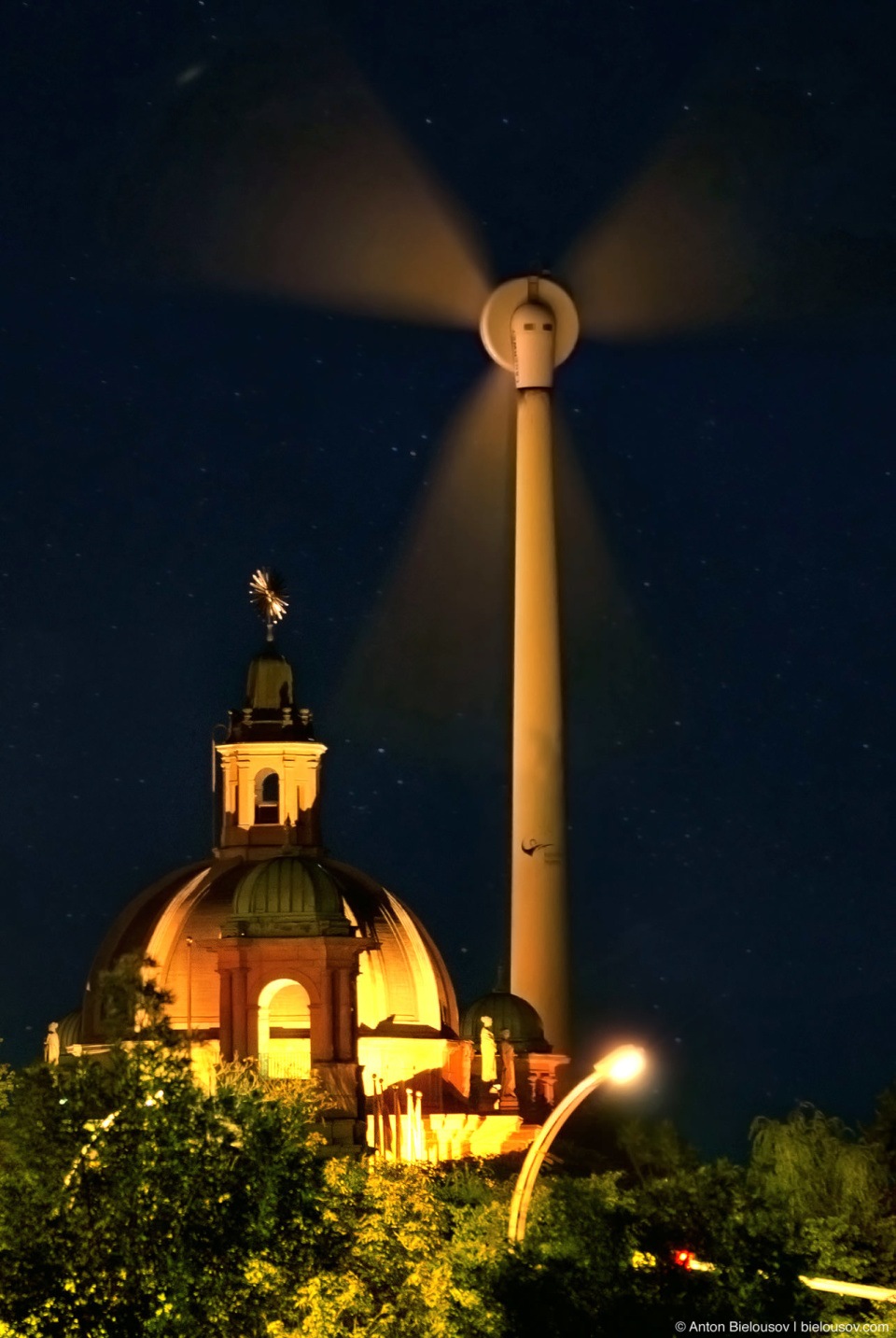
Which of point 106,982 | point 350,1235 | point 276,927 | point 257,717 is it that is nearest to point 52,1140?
point 106,982

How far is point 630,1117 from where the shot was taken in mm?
160000

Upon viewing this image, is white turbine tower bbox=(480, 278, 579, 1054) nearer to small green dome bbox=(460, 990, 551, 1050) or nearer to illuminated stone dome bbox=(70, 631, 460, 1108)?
small green dome bbox=(460, 990, 551, 1050)

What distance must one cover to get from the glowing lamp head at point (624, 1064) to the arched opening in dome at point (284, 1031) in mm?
54363

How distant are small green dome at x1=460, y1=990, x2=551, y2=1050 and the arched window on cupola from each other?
9.92 m

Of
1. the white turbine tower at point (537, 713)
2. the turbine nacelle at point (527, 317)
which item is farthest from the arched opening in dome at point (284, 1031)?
the turbine nacelle at point (527, 317)

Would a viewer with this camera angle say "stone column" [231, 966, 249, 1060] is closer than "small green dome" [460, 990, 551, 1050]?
Yes

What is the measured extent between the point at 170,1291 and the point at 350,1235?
1448 cm

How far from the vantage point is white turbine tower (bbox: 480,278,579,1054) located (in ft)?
482

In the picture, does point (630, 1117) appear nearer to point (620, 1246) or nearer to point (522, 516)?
point (522, 516)

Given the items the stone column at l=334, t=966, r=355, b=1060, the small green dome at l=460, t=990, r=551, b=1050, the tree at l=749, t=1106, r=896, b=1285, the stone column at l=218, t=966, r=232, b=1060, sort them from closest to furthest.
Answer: the tree at l=749, t=1106, r=896, b=1285
the stone column at l=218, t=966, r=232, b=1060
the stone column at l=334, t=966, r=355, b=1060
the small green dome at l=460, t=990, r=551, b=1050

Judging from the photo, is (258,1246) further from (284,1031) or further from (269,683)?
(269,683)

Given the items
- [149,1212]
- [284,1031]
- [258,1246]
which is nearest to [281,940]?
[284,1031]

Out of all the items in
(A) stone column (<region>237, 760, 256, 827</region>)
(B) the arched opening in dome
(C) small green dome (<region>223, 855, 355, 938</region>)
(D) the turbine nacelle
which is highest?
(D) the turbine nacelle

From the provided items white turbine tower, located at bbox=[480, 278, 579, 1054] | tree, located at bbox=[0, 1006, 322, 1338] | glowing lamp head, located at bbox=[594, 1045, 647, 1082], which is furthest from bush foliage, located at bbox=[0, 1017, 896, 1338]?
white turbine tower, located at bbox=[480, 278, 579, 1054]
